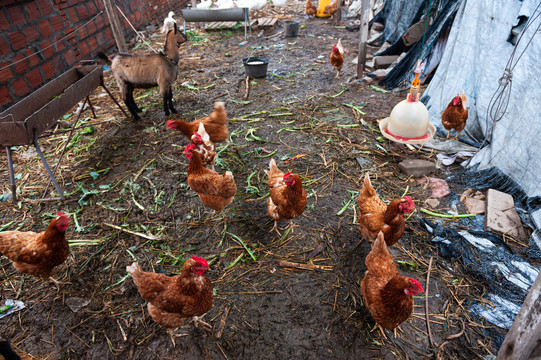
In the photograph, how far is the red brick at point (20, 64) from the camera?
5366 mm

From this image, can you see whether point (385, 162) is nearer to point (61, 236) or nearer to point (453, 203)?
point (453, 203)

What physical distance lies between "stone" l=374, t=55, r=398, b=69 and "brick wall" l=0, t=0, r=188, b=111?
285 inches

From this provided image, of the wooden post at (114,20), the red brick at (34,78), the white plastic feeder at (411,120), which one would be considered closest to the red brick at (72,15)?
the wooden post at (114,20)

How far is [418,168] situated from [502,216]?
4.01 ft

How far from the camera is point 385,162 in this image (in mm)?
4602

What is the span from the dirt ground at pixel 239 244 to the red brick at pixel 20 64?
1433 mm

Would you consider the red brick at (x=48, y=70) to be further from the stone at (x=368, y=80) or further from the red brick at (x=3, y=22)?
the stone at (x=368, y=80)

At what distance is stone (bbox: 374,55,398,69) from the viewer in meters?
7.54

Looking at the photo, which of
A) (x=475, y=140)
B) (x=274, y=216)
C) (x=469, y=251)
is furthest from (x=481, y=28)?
(x=274, y=216)

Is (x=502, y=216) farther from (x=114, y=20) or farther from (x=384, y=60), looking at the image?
(x=114, y=20)

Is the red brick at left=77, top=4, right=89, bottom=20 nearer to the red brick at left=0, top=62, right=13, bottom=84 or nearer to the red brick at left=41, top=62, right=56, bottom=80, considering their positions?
the red brick at left=41, top=62, right=56, bottom=80

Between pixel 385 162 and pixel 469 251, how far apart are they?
1.86 meters

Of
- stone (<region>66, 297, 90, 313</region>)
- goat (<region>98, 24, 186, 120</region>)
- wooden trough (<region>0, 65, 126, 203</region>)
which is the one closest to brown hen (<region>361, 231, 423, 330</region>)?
stone (<region>66, 297, 90, 313</region>)

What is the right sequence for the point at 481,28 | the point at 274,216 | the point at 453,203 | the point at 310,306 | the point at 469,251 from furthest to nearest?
the point at 481,28 → the point at 453,203 → the point at 274,216 → the point at 469,251 → the point at 310,306
